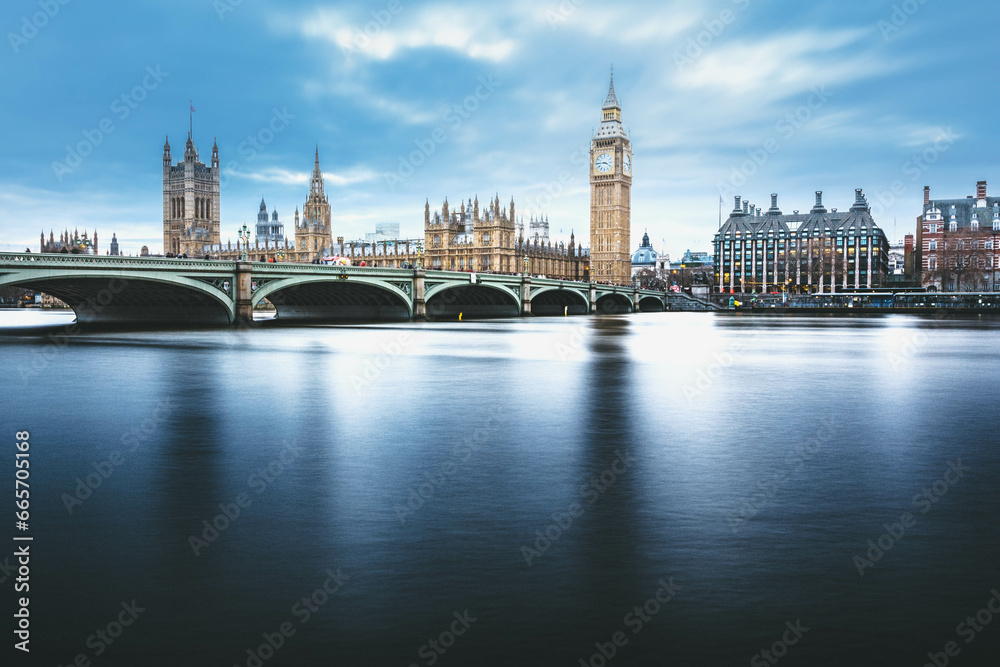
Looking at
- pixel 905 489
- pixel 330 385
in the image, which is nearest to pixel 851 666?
pixel 905 489

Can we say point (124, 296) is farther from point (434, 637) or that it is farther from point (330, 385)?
point (434, 637)

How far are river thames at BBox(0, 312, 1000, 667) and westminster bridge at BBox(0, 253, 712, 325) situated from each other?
1250 inches

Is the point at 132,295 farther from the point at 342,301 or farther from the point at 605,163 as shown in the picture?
the point at 605,163

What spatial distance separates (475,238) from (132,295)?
9079cm

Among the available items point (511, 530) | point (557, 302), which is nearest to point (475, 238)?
point (557, 302)

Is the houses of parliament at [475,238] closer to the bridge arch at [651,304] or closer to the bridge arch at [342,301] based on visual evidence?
the bridge arch at [651,304]

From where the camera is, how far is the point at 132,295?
201ft

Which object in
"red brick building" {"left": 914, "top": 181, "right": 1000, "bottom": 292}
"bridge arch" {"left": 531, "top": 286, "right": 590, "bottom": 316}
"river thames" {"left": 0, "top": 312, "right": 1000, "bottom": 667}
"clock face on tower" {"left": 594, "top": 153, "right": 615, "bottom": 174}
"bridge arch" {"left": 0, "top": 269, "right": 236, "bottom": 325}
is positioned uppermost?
"clock face on tower" {"left": 594, "top": 153, "right": 615, "bottom": 174}

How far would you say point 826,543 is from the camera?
298 inches

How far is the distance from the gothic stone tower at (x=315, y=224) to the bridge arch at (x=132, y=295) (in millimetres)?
105028

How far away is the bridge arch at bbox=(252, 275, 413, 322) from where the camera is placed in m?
70.8

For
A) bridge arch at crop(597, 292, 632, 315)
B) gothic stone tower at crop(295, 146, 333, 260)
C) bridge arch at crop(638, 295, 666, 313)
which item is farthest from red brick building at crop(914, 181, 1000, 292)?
gothic stone tower at crop(295, 146, 333, 260)

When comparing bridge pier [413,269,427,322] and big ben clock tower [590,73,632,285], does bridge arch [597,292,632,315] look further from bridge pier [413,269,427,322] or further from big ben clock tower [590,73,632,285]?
bridge pier [413,269,427,322]

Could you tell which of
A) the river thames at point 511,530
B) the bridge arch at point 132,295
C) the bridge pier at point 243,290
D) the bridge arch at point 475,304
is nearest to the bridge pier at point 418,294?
the bridge arch at point 475,304
